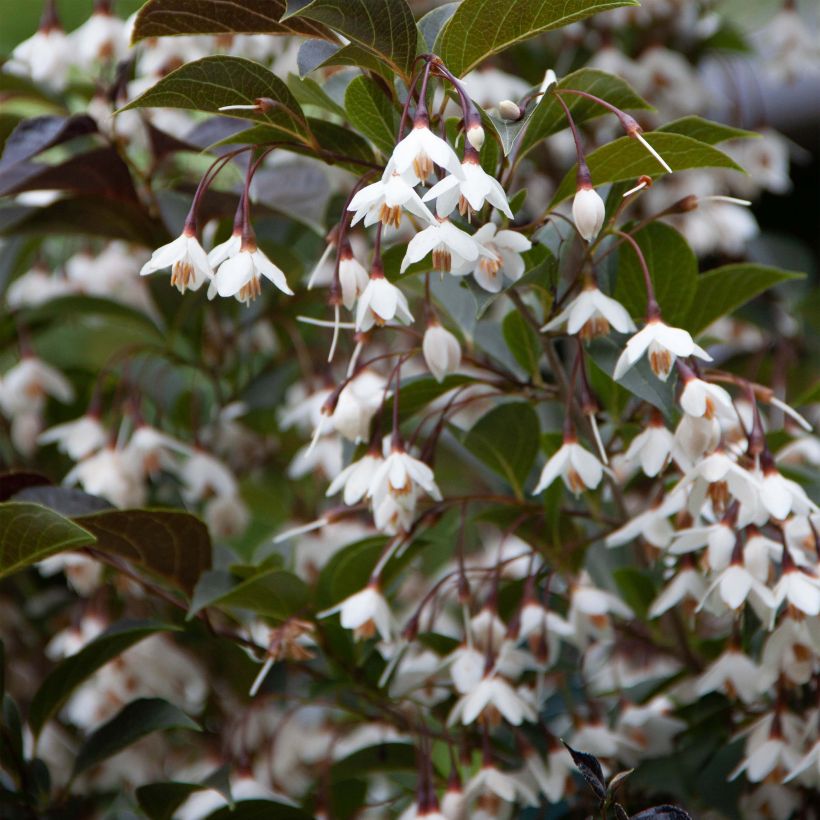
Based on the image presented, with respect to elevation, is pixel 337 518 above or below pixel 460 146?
below

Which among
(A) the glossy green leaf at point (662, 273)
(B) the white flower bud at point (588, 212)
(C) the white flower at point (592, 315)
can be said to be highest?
(B) the white flower bud at point (588, 212)

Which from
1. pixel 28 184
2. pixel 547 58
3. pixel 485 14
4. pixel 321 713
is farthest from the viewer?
pixel 547 58

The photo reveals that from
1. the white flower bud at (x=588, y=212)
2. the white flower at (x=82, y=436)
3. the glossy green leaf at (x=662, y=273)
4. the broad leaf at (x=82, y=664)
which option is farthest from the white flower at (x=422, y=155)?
the white flower at (x=82, y=436)

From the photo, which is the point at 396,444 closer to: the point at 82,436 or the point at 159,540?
the point at 159,540

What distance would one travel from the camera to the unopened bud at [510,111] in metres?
0.85

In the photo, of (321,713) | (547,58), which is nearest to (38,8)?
(547,58)

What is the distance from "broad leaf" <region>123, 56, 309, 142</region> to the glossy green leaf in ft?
1.10

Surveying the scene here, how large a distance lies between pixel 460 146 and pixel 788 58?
1323 mm

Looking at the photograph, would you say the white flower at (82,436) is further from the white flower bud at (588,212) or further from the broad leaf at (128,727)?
the white flower bud at (588,212)

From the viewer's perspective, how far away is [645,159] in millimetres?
884

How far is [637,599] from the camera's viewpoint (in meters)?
1.23

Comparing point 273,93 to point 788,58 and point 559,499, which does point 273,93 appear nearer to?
point 559,499

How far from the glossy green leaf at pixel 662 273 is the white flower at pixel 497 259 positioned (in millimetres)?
199

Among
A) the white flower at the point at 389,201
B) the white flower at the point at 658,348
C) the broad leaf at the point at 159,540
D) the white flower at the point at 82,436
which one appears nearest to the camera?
the white flower at the point at 389,201
